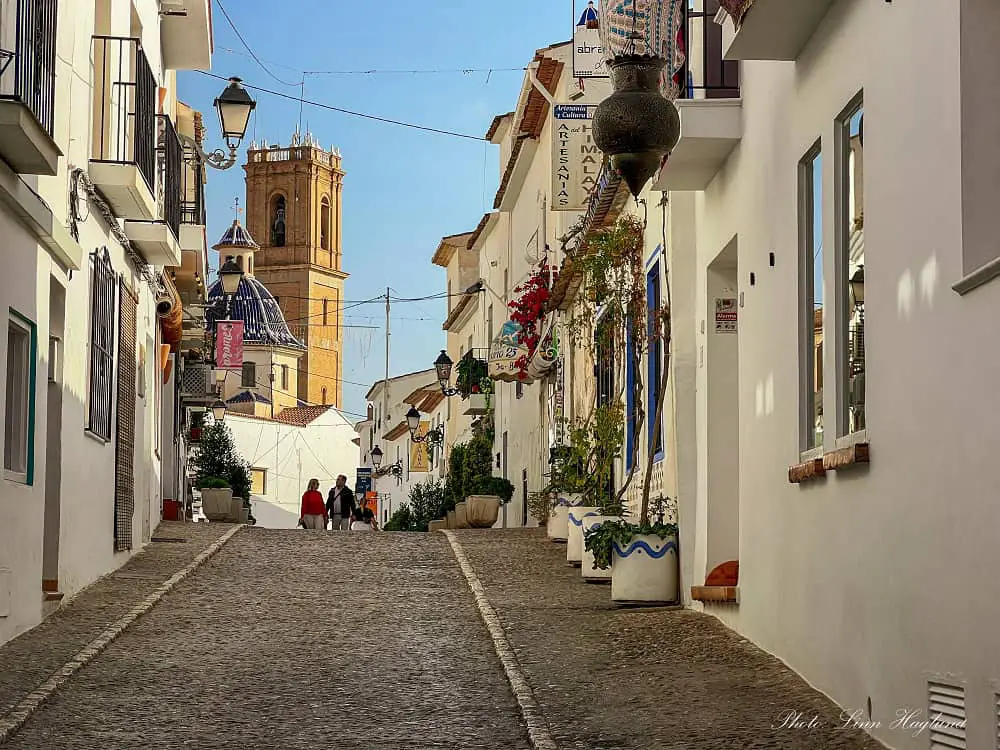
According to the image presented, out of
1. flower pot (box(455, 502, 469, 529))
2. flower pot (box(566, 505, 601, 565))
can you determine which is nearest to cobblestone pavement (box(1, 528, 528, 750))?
flower pot (box(566, 505, 601, 565))

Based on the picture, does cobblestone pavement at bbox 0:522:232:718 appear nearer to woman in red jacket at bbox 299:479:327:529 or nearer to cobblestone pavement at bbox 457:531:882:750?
cobblestone pavement at bbox 457:531:882:750

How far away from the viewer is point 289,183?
379 ft

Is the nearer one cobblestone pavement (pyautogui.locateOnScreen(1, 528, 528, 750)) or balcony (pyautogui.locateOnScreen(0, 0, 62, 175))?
cobblestone pavement (pyautogui.locateOnScreen(1, 528, 528, 750))

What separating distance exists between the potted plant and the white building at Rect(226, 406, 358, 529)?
6301 centimetres

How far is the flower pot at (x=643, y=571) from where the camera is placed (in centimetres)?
1295

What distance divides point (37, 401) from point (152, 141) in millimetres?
5442

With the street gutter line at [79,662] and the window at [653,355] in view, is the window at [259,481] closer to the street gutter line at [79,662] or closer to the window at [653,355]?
the street gutter line at [79,662]

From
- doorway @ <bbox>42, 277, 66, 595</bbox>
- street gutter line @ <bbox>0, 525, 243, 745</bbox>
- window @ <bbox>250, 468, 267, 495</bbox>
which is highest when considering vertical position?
doorway @ <bbox>42, 277, 66, 595</bbox>

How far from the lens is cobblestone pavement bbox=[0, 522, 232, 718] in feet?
31.0

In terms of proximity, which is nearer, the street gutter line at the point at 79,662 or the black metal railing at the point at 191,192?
the street gutter line at the point at 79,662

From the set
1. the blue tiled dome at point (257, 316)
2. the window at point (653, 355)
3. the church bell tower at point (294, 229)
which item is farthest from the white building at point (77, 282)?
the church bell tower at point (294, 229)

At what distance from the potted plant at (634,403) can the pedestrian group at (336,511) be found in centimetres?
1633

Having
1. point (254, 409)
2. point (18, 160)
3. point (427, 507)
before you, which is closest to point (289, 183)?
point (254, 409)

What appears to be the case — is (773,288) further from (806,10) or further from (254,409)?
(254,409)
